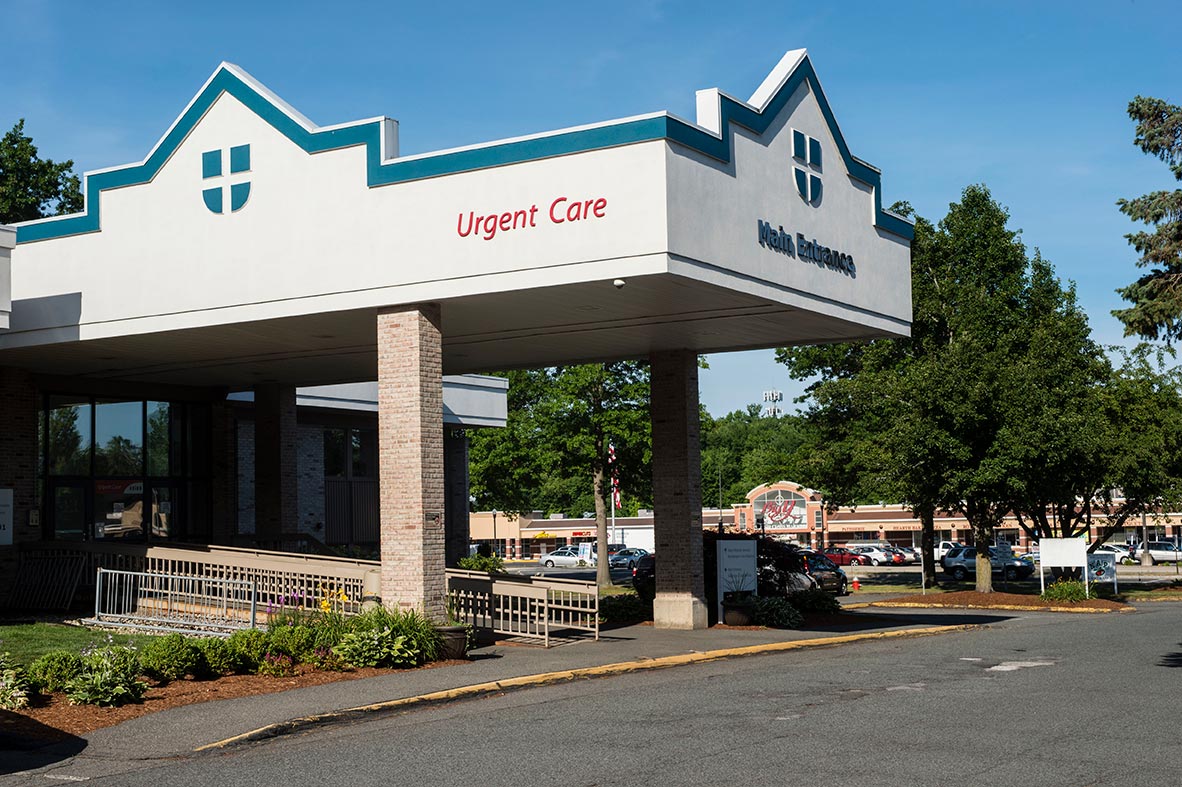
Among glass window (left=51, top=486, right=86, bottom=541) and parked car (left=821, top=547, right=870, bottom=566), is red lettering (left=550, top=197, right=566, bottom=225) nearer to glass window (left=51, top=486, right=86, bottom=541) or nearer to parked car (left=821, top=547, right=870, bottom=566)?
glass window (left=51, top=486, right=86, bottom=541)

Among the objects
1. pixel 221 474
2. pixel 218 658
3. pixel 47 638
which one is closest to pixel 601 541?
pixel 221 474

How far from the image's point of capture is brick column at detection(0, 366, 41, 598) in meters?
25.5

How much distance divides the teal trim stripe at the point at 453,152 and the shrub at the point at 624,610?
30.4 ft

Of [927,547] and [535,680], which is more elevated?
[927,547]

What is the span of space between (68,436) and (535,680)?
630 inches

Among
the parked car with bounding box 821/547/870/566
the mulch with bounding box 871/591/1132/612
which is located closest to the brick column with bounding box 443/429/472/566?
the mulch with bounding box 871/591/1132/612

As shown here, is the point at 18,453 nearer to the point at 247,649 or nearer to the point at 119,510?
the point at 119,510

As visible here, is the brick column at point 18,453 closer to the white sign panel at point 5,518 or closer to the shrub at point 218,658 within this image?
the white sign panel at point 5,518

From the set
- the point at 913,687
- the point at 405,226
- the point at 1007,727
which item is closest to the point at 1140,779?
the point at 1007,727

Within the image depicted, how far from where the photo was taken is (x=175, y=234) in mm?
21172

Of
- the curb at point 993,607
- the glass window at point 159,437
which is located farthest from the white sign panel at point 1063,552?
the glass window at point 159,437

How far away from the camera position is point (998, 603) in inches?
1358

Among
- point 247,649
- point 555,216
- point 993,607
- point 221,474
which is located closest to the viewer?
point 247,649

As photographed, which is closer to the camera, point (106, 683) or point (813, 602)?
point (106, 683)
